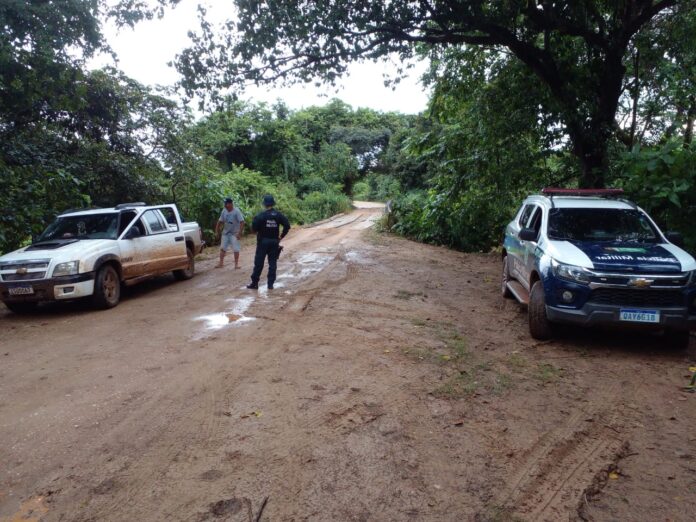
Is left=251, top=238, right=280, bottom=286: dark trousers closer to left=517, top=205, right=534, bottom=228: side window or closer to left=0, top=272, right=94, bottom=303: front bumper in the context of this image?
left=0, top=272, right=94, bottom=303: front bumper

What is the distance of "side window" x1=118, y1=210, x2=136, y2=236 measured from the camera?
369 inches

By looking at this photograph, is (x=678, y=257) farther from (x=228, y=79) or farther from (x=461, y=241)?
(x=461, y=241)

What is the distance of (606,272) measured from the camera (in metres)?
5.87

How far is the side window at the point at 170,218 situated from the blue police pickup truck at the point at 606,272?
7424 millimetres

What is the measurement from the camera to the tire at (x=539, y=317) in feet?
20.7

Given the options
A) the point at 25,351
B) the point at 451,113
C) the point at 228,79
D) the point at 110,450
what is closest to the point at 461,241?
the point at 451,113

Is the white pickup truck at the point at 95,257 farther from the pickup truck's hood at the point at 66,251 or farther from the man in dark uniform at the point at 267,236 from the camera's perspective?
the man in dark uniform at the point at 267,236

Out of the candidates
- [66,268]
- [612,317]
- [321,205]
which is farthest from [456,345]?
[321,205]

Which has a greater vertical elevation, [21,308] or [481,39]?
[481,39]

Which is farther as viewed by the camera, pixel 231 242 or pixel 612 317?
pixel 231 242

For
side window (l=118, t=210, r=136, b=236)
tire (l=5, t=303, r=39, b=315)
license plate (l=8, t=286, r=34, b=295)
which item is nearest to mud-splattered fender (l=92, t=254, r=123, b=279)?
side window (l=118, t=210, r=136, b=236)

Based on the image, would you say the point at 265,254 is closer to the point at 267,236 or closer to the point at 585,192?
the point at 267,236

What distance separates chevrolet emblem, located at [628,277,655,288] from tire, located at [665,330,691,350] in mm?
819

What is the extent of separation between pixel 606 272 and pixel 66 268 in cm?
778
